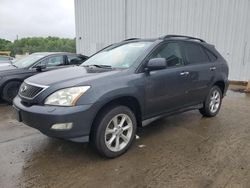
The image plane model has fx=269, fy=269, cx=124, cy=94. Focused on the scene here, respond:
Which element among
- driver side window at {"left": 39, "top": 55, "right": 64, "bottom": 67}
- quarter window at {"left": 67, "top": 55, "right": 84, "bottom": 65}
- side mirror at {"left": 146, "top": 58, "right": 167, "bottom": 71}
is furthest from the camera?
quarter window at {"left": 67, "top": 55, "right": 84, "bottom": 65}

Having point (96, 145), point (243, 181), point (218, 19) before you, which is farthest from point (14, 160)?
point (218, 19)

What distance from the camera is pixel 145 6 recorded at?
12.5m

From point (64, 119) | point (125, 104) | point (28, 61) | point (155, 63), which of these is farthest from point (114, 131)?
point (28, 61)

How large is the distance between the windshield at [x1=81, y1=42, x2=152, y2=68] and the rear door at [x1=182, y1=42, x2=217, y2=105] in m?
0.99

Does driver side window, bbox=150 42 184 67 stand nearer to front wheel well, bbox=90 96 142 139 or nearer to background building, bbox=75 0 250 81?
front wheel well, bbox=90 96 142 139

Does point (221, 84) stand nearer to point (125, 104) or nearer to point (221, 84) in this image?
point (221, 84)

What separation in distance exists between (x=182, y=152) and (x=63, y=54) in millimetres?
5456

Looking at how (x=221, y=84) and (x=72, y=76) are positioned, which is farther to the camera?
(x=221, y=84)

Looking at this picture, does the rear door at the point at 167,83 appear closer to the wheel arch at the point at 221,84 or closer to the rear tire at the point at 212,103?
the rear tire at the point at 212,103

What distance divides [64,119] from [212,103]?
11.8 ft

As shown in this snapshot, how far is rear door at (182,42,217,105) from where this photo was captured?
15.9 feet

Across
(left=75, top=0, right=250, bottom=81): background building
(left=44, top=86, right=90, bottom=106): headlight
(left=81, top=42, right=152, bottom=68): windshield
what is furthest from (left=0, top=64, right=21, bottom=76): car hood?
(left=75, top=0, right=250, bottom=81): background building

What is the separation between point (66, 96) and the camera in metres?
3.28

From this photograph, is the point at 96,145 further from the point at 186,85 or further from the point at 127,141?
the point at 186,85
